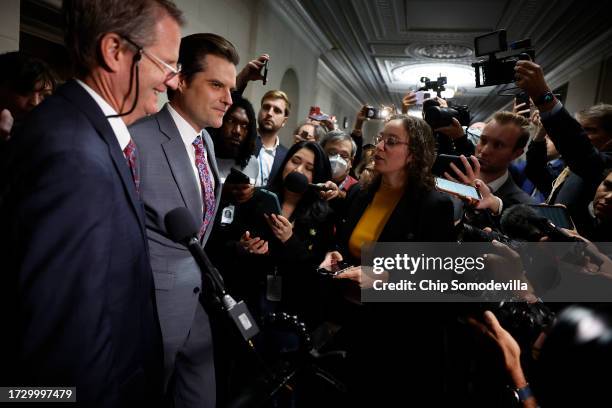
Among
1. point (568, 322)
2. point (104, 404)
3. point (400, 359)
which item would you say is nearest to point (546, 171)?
point (400, 359)

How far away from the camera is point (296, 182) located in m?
1.92

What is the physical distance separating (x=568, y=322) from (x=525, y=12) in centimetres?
626

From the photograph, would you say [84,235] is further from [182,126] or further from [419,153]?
[419,153]

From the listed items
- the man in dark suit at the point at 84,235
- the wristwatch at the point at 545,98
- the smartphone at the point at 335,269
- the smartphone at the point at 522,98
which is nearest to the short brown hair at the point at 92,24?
the man in dark suit at the point at 84,235

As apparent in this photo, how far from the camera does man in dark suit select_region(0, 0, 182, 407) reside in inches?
25.5

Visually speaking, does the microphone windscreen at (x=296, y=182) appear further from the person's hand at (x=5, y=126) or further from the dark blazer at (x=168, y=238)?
the person's hand at (x=5, y=126)

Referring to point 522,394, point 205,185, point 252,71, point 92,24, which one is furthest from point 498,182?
point 92,24

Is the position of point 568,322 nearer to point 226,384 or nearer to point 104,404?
point 104,404

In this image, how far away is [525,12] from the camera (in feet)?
17.3

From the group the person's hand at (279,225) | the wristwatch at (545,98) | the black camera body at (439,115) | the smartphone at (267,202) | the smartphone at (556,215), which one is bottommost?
the person's hand at (279,225)

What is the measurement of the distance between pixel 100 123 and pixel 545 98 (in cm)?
172

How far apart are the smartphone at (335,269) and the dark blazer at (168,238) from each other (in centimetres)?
53

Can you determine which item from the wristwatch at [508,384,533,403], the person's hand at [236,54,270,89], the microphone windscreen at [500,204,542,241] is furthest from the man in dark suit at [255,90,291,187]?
the wristwatch at [508,384,533,403]

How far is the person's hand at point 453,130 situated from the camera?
6.86 feet
